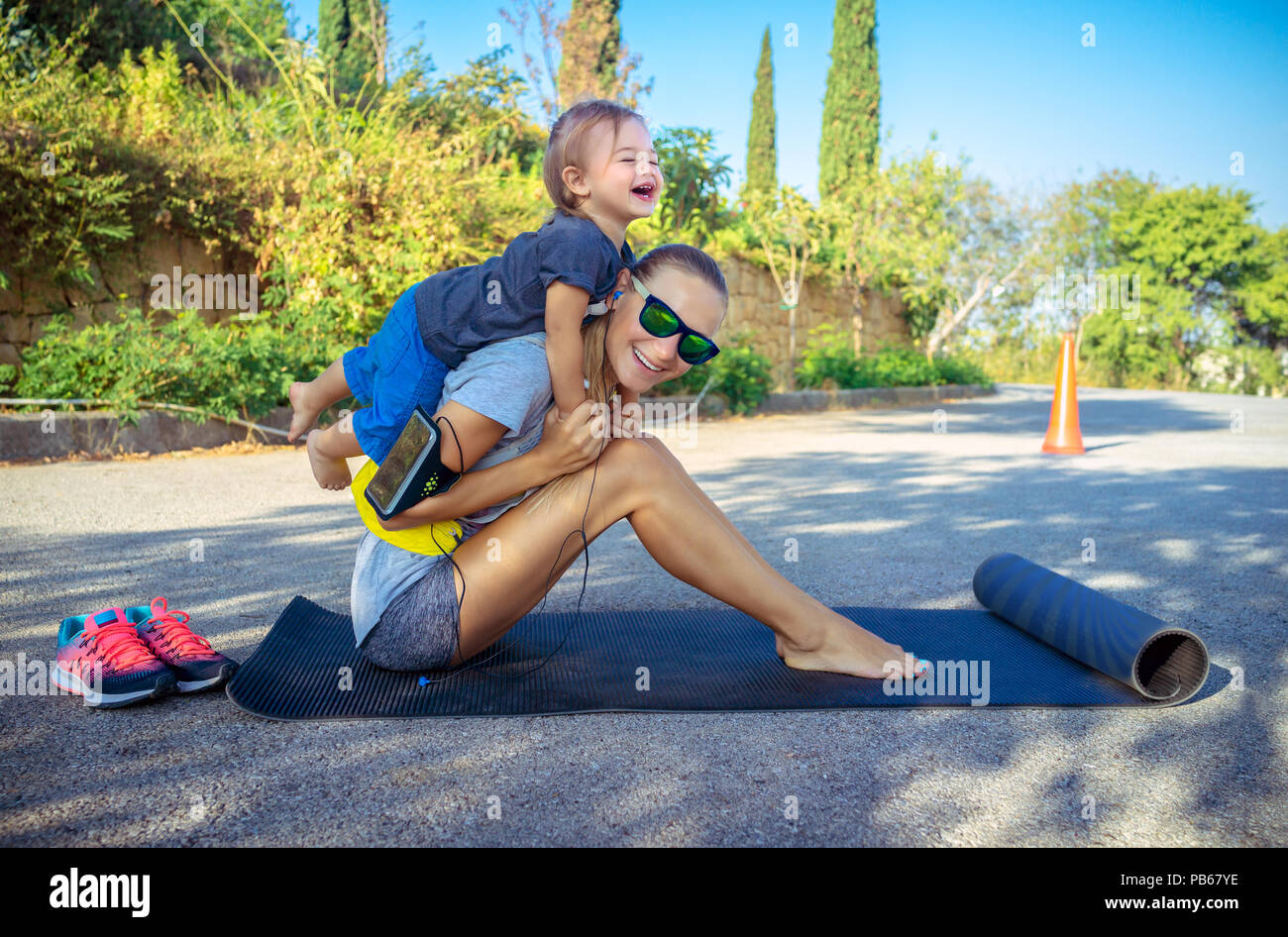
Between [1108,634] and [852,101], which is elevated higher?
[852,101]

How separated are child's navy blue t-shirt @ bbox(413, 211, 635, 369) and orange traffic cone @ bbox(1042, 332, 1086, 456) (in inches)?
274

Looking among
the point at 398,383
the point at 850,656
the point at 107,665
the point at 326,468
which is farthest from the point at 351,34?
the point at 850,656

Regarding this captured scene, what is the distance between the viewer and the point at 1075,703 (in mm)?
2219

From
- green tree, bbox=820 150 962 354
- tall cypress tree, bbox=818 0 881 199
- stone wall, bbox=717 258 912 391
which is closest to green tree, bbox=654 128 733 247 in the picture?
stone wall, bbox=717 258 912 391

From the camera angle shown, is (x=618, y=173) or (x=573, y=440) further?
(x=618, y=173)

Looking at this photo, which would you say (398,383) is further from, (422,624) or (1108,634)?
(1108,634)

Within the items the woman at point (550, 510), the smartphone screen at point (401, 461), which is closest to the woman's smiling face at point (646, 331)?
the woman at point (550, 510)

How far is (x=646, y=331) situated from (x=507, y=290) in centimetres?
35

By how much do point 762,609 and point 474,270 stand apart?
3.71 feet

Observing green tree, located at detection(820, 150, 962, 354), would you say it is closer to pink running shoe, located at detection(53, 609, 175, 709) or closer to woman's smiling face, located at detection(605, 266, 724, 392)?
woman's smiling face, located at detection(605, 266, 724, 392)

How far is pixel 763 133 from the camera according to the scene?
21141 mm
